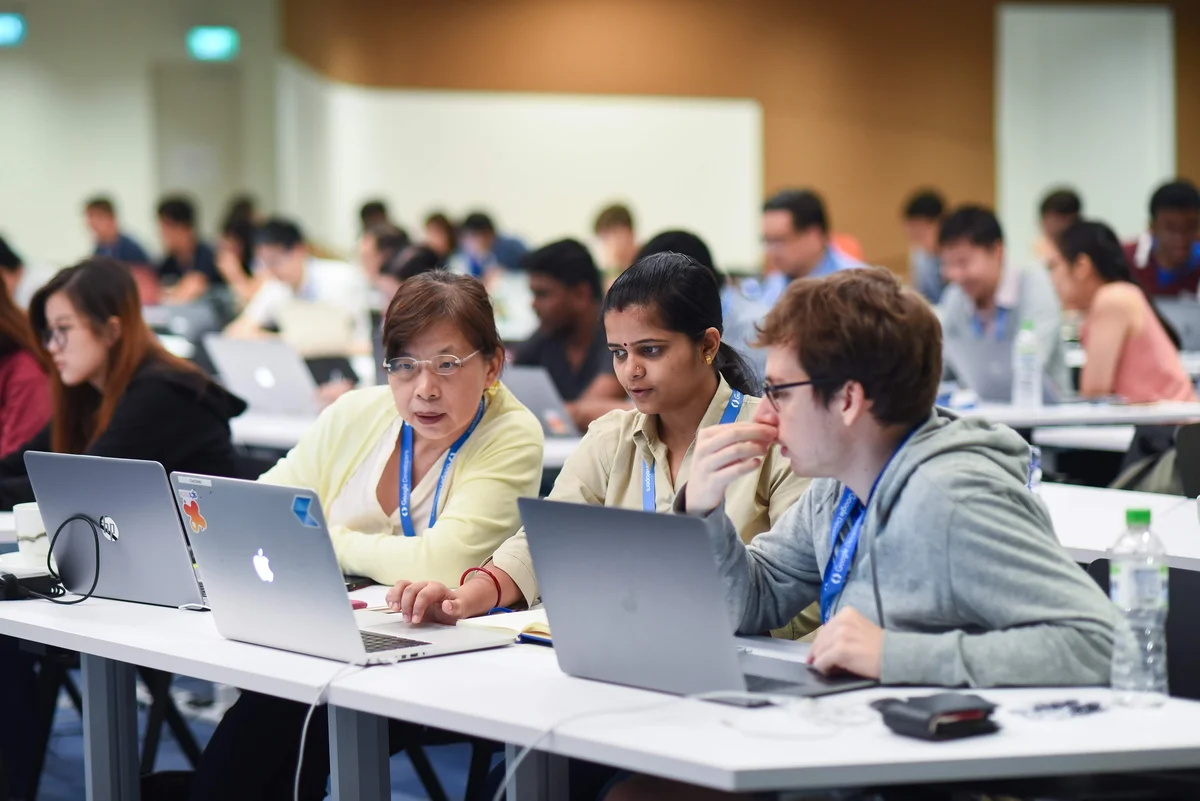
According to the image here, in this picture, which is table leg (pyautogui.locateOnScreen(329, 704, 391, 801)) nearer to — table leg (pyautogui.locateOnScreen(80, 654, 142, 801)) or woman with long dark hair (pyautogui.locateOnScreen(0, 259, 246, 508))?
table leg (pyautogui.locateOnScreen(80, 654, 142, 801))

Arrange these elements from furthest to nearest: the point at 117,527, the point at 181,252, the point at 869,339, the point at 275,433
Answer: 1. the point at 181,252
2. the point at 275,433
3. the point at 117,527
4. the point at 869,339

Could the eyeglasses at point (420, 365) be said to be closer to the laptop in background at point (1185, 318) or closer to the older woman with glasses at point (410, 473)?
the older woman with glasses at point (410, 473)

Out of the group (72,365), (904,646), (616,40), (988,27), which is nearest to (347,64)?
(616,40)

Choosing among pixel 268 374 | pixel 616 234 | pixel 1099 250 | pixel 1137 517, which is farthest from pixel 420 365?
pixel 616 234

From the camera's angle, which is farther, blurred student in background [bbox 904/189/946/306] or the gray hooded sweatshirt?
blurred student in background [bbox 904/189/946/306]

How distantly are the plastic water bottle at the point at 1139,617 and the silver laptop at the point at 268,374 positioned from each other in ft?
11.9

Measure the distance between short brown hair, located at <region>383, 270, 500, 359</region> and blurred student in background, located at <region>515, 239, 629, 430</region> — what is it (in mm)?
1953

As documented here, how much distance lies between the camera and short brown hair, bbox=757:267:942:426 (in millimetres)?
1892

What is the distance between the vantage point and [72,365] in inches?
132

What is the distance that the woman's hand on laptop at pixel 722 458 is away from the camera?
6.50 feet

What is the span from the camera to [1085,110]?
11789 mm

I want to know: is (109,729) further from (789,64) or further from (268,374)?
(789,64)

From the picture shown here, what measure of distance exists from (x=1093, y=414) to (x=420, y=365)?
113 inches

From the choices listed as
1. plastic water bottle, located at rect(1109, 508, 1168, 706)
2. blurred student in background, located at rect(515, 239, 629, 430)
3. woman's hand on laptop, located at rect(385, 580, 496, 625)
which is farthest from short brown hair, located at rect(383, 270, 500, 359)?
blurred student in background, located at rect(515, 239, 629, 430)
